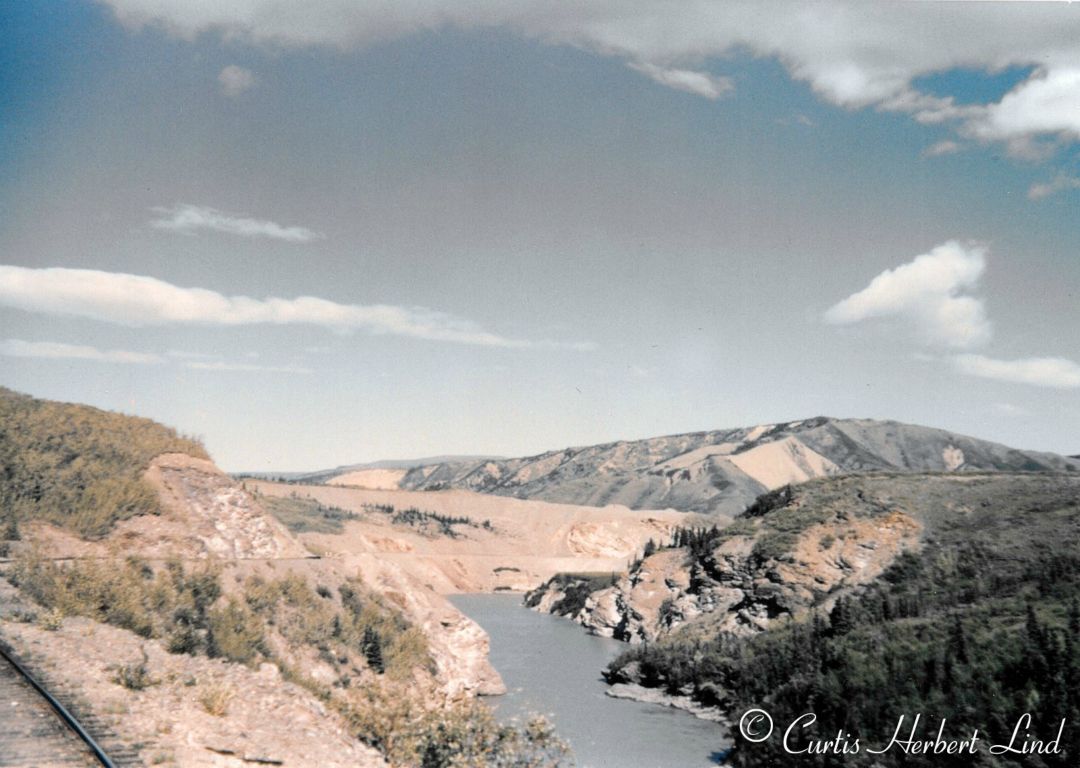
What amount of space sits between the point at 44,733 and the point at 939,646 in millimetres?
39295

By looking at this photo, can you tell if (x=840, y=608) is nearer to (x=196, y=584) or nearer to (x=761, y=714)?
(x=761, y=714)

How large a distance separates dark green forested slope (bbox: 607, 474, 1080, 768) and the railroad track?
30774mm

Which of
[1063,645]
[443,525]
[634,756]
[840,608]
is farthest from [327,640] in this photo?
[443,525]

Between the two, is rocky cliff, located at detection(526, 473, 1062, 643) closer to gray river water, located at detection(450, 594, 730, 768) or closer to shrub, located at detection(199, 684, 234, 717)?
gray river water, located at detection(450, 594, 730, 768)

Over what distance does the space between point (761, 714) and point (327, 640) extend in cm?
2689

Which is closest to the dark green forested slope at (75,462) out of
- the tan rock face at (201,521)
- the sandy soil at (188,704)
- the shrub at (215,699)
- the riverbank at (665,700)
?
the tan rock face at (201,521)

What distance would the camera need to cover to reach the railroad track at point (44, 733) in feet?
44.2

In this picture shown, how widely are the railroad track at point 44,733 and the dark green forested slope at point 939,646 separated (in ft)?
101

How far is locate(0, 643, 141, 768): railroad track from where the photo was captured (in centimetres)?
1346

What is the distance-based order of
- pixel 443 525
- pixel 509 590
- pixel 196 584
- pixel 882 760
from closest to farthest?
pixel 196 584, pixel 882 760, pixel 509 590, pixel 443 525

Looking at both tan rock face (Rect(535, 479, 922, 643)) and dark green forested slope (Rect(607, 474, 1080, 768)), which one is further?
tan rock face (Rect(535, 479, 922, 643))

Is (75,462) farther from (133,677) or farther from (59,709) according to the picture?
(59,709)

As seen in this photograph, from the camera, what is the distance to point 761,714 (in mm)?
47312

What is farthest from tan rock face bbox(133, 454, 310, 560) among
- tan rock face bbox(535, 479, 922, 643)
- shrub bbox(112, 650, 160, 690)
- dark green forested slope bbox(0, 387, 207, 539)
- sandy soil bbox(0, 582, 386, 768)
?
tan rock face bbox(535, 479, 922, 643)
